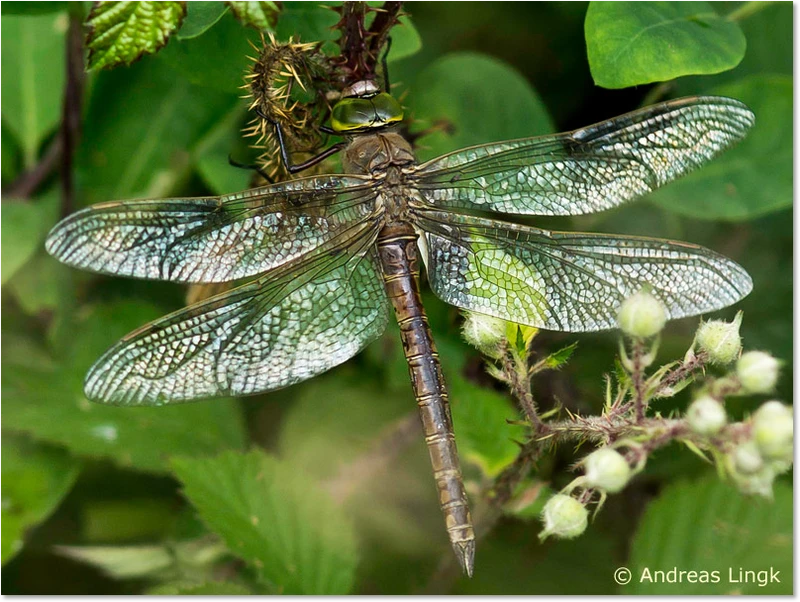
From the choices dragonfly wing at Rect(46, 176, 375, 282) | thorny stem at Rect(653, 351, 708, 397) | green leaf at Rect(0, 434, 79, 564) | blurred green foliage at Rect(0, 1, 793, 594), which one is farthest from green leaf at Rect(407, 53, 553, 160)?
green leaf at Rect(0, 434, 79, 564)

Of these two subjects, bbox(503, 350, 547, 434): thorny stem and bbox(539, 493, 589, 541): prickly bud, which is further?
bbox(503, 350, 547, 434): thorny stem

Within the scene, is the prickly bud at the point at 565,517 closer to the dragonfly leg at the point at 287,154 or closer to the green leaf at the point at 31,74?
the dragonfly leg at the point at 287,154

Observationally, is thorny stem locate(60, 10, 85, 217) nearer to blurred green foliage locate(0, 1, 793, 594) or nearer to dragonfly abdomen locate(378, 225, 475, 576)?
blurred green foliage locate(0, 1, 793, 594)

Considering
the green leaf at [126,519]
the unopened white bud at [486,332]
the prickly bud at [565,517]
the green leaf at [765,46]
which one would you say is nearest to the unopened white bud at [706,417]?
the prickly bud at [565,517]

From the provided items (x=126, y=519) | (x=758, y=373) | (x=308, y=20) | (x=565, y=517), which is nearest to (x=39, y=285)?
(x=126, y=519)

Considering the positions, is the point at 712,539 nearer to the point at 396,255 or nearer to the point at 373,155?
the point at 396,255

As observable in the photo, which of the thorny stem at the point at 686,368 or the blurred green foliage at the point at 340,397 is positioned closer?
the thorny stem at the point at 686,368
